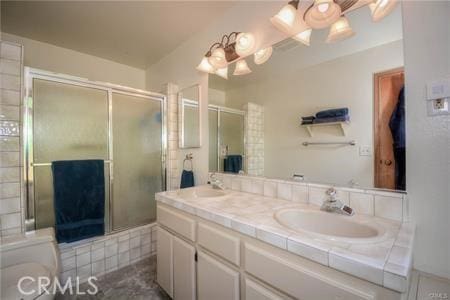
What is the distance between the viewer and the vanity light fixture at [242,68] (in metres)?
1.63

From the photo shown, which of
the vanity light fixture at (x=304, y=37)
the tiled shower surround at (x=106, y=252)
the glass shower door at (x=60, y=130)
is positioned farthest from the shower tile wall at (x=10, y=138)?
the vanity light fixture at (x=304, y=37)

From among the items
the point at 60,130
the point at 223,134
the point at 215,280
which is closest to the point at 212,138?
the point at 223,134

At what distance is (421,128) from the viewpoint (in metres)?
0.84

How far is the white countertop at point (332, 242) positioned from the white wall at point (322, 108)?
0.25 metres

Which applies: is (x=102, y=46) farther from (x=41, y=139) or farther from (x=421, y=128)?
(x=421, y=128)

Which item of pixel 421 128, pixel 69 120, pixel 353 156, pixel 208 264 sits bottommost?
pixel 208 264

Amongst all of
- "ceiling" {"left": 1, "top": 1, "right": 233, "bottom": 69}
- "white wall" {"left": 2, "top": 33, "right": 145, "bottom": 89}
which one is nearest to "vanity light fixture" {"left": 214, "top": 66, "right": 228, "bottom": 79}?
"ceiling" {"left": 1, "top": 1, "right": 233, "bottom": 69}

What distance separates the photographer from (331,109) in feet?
3.84

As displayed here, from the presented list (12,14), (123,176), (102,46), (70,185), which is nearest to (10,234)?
(70,185)

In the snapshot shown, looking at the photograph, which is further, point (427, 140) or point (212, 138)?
point (212, 138)

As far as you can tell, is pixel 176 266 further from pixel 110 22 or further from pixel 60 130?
pixel 110 22

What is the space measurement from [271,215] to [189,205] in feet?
1.65

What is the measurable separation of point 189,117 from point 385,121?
5.50 feet

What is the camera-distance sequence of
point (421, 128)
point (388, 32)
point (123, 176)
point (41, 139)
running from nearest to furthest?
point (421, 128), point (388, 32), point (41, 139), point (123, 176)
